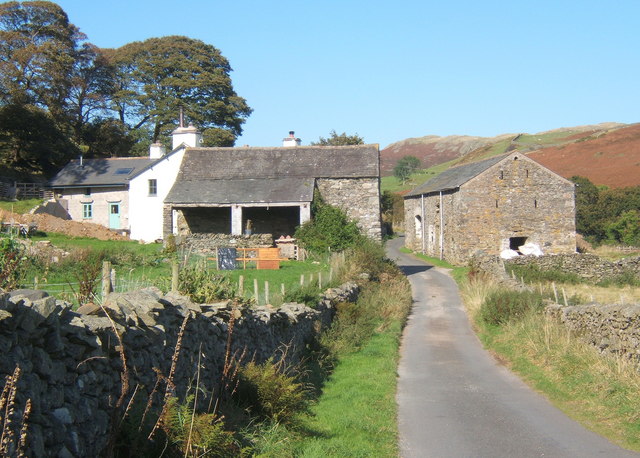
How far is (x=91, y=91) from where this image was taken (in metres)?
56.4

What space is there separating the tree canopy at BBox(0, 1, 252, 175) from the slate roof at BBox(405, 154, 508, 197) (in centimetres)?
1925

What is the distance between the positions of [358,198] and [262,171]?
576cm

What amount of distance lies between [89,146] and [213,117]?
11218 mm

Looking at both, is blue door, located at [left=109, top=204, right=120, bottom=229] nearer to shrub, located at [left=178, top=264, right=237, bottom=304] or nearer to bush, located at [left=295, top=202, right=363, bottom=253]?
bush, located at [left=295, top=202, right=363, bottom=253]

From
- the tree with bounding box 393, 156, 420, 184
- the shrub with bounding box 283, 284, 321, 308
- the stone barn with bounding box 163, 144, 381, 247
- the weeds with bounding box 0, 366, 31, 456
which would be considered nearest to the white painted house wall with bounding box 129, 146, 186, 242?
the stone barn with bounding box 163, 144, 381, 247

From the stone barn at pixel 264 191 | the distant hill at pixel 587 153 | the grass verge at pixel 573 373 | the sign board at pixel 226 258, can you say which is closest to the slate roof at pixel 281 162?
the stone barn at pixel 264 191

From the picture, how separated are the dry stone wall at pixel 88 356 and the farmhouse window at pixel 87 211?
1622 inches

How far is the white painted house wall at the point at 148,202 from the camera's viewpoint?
4122 centimetres

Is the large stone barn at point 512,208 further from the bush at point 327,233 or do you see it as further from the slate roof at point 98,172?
the slate roof at point 98,172

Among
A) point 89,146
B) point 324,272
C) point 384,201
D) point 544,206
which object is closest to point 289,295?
point 324,272

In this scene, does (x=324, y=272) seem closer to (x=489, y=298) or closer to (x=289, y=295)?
(x=489, y=298)

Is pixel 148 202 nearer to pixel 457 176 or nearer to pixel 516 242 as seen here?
pixel 457 176

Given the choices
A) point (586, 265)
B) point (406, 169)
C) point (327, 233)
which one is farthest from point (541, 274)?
point (406, 169)

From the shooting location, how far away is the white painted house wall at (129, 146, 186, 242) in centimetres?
4122
